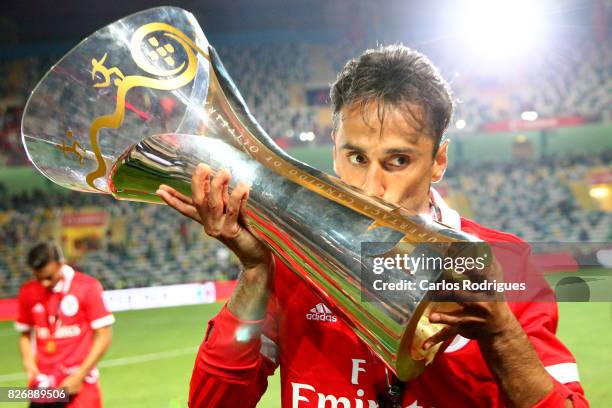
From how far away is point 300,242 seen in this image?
3.58ft

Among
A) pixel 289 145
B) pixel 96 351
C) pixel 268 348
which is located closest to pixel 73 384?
pixel 96 351

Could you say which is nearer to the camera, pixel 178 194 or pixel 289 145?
pixel 178 194

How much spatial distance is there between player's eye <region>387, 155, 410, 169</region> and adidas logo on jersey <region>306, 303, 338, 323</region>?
0.36m

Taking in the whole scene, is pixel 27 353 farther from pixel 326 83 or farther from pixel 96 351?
pixel 326 83

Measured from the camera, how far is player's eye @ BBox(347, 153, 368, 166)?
1.35 metres

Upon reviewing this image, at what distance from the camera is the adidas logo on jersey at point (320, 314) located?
58.0 inches

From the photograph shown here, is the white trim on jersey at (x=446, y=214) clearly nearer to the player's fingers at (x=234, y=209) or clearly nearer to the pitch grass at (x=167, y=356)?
the player's fingers at (x=234, y=209)

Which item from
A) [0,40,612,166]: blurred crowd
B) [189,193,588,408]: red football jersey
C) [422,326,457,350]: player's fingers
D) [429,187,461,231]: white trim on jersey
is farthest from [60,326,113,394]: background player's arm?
[0,40,612,166]: blurred crowd

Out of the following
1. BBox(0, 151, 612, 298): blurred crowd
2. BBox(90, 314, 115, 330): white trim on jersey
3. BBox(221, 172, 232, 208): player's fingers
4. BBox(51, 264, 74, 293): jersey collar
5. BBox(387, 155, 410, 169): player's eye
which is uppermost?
BBox(0, 151, 612, 298): blurred crowd

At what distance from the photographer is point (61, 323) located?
4.54m

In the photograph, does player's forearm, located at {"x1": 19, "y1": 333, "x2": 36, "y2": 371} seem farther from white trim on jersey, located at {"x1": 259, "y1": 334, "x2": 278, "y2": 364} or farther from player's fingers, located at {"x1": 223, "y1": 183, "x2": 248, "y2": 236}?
player's fingers, located at {"x1": 223, "y1": 183, "x2": 248, "y2": 236}

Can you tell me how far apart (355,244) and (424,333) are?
0.56 feet

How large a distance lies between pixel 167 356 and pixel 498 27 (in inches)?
770

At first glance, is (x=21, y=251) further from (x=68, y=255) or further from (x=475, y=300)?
(x=475, y=300)
